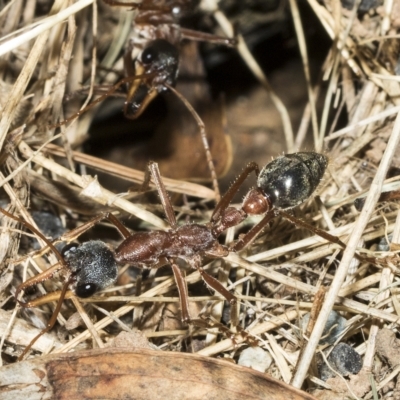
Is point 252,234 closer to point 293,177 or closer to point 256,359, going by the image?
point 293,177

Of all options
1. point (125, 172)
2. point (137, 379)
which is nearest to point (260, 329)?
point (137, 379)

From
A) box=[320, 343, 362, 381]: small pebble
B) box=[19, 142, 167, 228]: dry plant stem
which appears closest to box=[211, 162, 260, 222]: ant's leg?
box=[19, 142, 167, 228]: dry plant stem

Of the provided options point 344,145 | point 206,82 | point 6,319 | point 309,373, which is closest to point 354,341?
point 309,373

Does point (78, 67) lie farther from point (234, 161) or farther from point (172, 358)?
point (172, 358)

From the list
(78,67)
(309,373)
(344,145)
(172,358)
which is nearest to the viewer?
(172,358)

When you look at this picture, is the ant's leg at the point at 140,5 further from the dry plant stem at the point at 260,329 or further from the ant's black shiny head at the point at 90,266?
the dry plant stem at the point at 260,329

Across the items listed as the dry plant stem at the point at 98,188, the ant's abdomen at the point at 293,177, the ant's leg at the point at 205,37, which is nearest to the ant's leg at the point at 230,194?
the ant's abdomen at the point at 293,177
